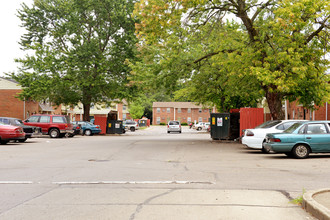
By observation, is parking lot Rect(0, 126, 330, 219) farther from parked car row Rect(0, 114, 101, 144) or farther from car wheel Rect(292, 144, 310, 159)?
parked car row Rect(0, 114, 101, 144)

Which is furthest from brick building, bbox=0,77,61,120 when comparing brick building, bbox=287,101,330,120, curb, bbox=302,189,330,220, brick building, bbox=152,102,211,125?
brick building, bbox=152,102,211,125

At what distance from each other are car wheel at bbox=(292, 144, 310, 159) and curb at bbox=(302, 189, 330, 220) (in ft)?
25.8

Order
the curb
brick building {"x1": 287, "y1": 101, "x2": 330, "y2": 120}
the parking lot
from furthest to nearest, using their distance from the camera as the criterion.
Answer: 1. brick building {"x1": 287, "y1": 101, "x2": 330, "y2": 120}
2. the parking lot
3. the curb

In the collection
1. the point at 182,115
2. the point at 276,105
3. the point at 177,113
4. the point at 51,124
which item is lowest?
the point at 51,124

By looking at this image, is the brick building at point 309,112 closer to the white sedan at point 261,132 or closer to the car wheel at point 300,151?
the white sedan at point 261,132

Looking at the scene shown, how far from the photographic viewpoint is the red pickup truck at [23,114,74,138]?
29369 millimetres

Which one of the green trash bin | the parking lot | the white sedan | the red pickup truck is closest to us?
the parking lot

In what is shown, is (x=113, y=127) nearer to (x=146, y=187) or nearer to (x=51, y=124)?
(x=51, y=124)

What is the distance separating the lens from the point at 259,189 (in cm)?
790

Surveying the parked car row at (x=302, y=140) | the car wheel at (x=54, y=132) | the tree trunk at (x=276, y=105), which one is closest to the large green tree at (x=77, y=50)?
the car wheel at (x=54, y=132)

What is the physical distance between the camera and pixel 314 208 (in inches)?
224

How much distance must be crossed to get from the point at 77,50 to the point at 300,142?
2699cm

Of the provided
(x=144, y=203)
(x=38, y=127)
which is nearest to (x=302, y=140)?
(x=144, y=203)

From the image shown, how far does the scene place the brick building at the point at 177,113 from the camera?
10784cm
